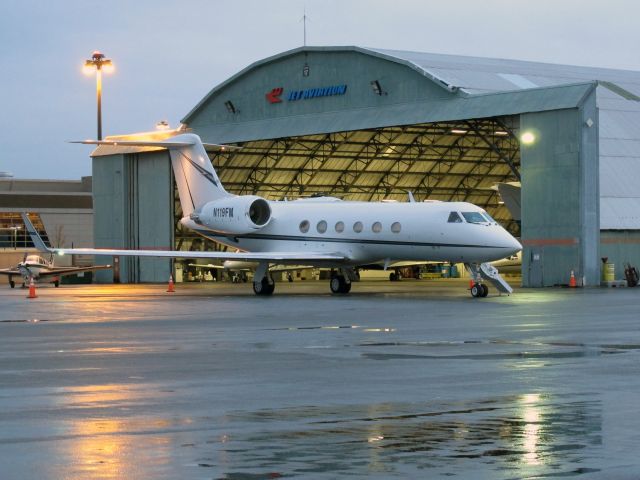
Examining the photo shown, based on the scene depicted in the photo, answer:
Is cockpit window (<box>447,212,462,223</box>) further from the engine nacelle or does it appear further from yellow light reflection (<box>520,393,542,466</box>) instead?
yellow light reflection (<box>520,393,542,466</box>)

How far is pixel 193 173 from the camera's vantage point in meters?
49.4

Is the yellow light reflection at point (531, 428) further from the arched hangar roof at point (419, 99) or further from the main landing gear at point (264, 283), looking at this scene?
the arched hangar roof at point (419, 99)

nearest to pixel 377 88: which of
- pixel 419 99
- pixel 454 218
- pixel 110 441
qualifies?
pixel 419 99

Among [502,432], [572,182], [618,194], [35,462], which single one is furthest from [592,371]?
[618,194]

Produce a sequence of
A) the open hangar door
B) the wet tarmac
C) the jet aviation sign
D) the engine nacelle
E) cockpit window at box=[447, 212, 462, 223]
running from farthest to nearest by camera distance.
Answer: the open hangar door < the jet aviation sign < the engine nacelle < cockpit window at box=[447, 212, 462, 223] < the wet tarmac

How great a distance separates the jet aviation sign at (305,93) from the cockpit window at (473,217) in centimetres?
1543

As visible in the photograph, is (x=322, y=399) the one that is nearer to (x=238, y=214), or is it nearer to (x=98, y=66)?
A: (x=238, y=214)

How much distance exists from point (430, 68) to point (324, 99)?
211 inches

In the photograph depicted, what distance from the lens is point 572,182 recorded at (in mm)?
45969

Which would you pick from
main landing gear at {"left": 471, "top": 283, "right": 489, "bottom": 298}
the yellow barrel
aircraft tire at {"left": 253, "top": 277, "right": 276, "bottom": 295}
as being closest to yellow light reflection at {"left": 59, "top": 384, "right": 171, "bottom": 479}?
main landing gear at {"left": 471, "top": 283, "right": 489, "bottom": 298}

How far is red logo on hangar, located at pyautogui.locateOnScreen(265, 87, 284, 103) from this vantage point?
56438 mm

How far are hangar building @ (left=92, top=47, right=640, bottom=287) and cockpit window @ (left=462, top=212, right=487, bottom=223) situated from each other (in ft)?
25.1

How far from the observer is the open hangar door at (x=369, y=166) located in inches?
2509

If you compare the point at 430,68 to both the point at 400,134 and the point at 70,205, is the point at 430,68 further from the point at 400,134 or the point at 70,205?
the point at 70,205
